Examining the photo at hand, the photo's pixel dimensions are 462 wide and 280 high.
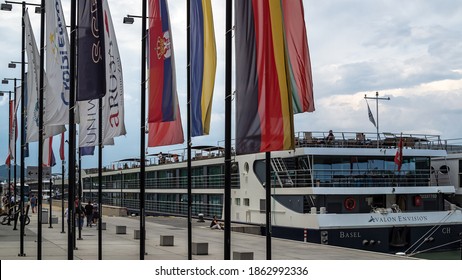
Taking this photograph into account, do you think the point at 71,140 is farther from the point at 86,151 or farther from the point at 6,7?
the point at 86,151

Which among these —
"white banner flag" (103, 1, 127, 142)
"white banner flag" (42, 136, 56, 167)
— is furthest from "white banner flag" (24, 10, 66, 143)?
"white banner flag" (42, 136, 56, 167)

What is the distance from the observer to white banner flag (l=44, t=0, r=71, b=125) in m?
16.5

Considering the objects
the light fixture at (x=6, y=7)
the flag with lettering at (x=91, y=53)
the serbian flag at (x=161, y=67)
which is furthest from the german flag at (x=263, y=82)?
the light fixture at (x=6, y=7)

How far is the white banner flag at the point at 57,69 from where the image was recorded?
16.5 m

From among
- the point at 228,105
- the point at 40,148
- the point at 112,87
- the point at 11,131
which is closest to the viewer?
the point at 228,105

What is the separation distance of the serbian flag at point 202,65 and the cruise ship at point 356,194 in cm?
1596

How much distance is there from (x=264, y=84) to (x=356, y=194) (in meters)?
21.8

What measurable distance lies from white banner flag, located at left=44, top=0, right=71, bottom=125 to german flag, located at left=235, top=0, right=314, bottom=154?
20.9 feet

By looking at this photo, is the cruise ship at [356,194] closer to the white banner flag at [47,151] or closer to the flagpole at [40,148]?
the white banner flag at [47,151]

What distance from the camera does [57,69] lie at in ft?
55.1

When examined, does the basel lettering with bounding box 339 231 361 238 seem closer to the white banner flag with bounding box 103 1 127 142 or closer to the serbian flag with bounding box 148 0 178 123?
the white banner flag with bounding box 103 1 127 142

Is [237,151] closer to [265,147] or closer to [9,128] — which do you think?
[265,147]

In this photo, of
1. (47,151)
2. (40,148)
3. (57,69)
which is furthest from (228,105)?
(47,151)
